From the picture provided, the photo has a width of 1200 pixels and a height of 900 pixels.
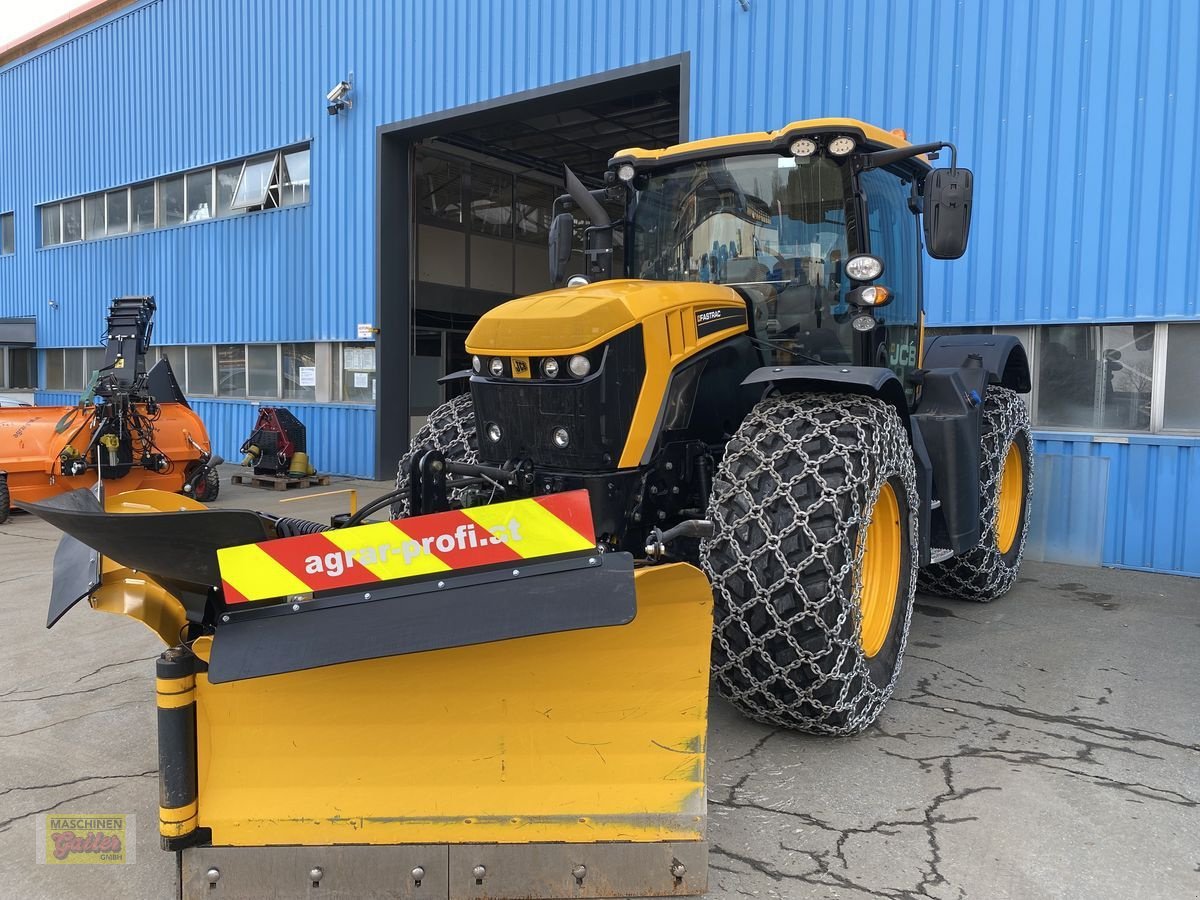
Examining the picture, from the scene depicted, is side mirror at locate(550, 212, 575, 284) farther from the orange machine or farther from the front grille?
the orange machine

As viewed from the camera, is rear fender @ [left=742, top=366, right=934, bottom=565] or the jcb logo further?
the jcb logo

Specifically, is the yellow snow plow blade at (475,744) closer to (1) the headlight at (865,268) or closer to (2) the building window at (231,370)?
(1) the headlight at (865,268)

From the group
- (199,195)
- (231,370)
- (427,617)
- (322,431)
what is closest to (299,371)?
(322,431)

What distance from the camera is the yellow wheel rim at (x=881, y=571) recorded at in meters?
3.66

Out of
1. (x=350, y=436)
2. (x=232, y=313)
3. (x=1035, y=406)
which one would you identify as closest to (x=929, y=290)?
(x=1035, y=406)

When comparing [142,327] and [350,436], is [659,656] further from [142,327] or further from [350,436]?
[350,436]

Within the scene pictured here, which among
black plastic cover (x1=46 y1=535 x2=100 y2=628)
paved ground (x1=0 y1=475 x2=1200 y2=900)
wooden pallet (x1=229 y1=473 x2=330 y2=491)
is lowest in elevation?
paved ground (x1=0 y1=475 x2=1200 y2=900)

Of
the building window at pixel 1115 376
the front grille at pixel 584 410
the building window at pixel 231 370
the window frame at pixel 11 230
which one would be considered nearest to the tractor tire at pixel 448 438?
the front grille at pixel 584 410

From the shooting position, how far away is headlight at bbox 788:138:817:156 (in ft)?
12.6

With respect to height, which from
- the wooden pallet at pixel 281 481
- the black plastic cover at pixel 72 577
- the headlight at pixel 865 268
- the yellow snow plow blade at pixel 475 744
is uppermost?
the headlight at pixel 865 268

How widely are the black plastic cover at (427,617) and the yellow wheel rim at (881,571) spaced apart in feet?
6.05

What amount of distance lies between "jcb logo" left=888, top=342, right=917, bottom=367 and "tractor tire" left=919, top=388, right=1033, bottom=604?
0.91m

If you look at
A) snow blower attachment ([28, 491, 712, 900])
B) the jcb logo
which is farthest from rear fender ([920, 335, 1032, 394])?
snow blower attachment ([28, 491, 712, 900])

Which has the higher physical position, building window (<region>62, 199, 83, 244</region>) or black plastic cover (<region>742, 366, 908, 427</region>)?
building window (<region>62, 199, 83, 244</region>)
